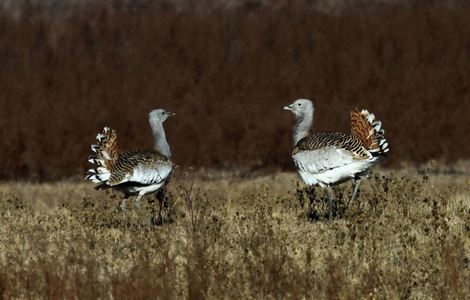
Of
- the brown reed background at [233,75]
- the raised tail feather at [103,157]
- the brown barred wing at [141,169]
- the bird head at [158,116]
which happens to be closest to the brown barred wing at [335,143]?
the brown barred wing at [141,169]

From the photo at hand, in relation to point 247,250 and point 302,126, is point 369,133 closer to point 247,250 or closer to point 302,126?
point 302,126

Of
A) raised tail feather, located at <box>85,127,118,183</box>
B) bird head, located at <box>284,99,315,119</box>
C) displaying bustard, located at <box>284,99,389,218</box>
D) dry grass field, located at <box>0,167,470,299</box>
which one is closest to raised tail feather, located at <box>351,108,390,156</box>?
displaying bustard, located at <box>284,99,389,218</box>

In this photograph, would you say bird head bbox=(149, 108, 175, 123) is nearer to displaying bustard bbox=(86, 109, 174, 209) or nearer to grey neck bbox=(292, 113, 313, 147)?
displaying bustard bbox=(86, 109, 174, 209)

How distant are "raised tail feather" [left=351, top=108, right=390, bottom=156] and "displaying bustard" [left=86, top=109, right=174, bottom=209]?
180cm

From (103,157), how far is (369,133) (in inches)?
100

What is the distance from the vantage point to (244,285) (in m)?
7.38

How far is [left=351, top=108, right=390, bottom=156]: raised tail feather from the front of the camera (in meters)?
10.3

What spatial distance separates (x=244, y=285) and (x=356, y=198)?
418 cm

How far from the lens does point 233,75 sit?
19.6 meters

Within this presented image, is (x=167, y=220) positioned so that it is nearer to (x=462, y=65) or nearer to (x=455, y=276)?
(x=455, y=276)

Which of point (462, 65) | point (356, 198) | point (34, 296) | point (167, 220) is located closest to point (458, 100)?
point (462, 65)

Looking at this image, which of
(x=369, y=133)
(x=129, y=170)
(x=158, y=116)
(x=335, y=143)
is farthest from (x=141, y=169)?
(x=369, y=133)

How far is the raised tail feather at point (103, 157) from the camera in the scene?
1060cm

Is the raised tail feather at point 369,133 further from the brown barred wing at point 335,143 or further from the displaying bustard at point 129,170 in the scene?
the displaying bustard at point 129,170
